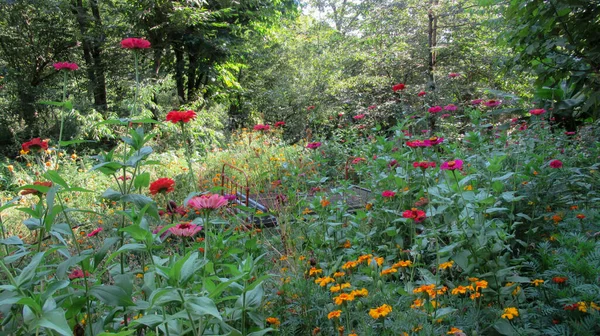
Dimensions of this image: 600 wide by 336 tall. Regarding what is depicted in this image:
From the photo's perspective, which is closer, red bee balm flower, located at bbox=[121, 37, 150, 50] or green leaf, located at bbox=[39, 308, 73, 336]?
green leaf, located at bbox=[39, 308, 73, 336]

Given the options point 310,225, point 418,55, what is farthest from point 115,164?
point 418,55

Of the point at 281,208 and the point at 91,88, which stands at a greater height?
the point at 91,88

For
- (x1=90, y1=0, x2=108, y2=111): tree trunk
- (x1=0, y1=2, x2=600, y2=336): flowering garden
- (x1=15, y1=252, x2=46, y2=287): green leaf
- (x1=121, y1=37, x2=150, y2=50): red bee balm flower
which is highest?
(x1=90, y1=0, x2=108, y2=111): tree trunk

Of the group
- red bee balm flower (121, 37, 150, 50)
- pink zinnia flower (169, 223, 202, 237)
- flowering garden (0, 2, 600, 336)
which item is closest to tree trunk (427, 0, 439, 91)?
flowering garden (0, 2, 600, 336)

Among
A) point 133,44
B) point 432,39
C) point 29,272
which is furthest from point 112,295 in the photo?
point 432,39

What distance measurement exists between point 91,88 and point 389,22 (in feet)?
24.6

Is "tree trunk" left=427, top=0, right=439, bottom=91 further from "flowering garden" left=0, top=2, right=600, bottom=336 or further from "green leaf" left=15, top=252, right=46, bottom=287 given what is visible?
"green leaf" left=15, top=252, right=46, bottom=287

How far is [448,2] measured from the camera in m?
7.61

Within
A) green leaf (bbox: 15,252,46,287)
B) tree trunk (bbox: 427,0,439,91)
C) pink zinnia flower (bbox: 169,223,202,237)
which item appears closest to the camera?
green leaf (bbox: 15,252,46,287)

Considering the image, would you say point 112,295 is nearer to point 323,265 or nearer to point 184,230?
point 184,230

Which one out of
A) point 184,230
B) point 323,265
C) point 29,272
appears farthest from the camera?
point 323,265

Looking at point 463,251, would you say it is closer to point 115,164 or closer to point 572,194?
point 572,194

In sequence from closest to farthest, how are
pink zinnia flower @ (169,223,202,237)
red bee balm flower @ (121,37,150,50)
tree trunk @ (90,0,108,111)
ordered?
pink zinnia flower @ (169,223,202,237) < red bee balm flower @ (121,37,150,50) < tree trunk @ (90,0,108,111)

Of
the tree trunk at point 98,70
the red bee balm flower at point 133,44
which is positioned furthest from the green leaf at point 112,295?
the tree trunk at point 98,70
